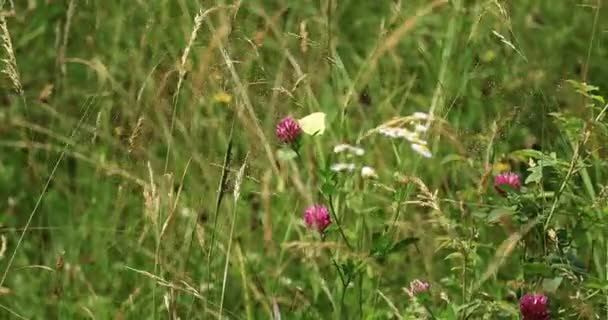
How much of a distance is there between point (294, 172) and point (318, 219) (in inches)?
15.8

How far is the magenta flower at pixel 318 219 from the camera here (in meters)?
1.89

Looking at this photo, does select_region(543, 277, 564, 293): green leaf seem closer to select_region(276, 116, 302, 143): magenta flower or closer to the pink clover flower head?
the pink clover flower head

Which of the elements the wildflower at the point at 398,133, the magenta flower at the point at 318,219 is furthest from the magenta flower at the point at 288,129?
the wildflower at the point at 398,133

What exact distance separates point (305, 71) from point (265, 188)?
0.63m

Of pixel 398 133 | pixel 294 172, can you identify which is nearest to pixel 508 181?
pixel 398 133

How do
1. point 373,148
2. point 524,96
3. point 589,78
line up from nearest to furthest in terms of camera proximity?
point 524,96 < point 373,148 < point 589,78

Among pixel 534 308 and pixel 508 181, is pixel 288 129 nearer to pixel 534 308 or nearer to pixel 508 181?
pixel 508 181

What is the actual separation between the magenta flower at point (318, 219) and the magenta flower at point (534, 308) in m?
0.33

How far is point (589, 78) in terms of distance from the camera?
301 cm

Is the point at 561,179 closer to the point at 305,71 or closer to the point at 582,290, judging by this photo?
the point at 582,290

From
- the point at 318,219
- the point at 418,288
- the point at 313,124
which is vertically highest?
the point at 313,124

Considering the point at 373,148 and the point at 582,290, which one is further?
the point at 373,148

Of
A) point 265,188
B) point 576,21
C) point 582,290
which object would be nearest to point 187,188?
point 265,188

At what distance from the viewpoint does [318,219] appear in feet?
6.22
